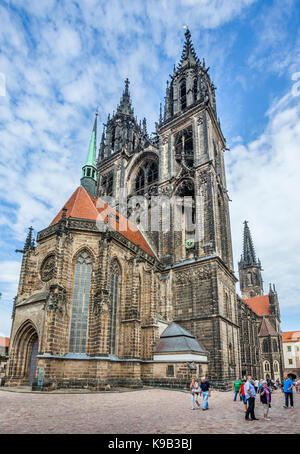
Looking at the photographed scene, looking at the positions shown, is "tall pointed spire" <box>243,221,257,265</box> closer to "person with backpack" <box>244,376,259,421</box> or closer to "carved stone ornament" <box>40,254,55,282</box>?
"carved stone ornament" <box>40,254,55,282</box>

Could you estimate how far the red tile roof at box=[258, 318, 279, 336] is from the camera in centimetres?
5035

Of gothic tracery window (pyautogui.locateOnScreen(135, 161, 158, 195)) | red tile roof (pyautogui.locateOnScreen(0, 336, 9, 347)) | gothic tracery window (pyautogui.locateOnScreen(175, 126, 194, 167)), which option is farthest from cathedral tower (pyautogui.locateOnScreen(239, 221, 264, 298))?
red tile roof (pyautogui.locateOnScreen(0, 336, 9, 347))

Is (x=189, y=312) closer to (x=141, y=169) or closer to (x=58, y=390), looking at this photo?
(x=58, y=390)

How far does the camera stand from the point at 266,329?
5097 centimetres

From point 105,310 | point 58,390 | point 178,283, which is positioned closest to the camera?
point 58,390

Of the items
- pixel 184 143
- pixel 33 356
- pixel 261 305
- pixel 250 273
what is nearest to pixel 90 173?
pixel 184 143

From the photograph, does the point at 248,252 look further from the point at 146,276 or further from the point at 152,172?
the point at 146,276

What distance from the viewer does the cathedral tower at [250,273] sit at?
68.1 meters

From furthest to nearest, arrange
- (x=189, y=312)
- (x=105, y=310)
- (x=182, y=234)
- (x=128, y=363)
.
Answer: (x=182, y=234) < (x=189, y=312) < (x=128, y=363) < (x=105, y=310)

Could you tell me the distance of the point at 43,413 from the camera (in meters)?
8.25

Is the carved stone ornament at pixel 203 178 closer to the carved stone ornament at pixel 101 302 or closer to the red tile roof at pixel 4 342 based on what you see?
the carved stone ornament at pixel 101 302

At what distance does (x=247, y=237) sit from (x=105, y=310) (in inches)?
2498

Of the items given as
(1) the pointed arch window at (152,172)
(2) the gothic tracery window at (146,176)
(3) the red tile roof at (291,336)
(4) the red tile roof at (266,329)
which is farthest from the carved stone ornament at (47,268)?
(3) the red tile roof at (291,336)
